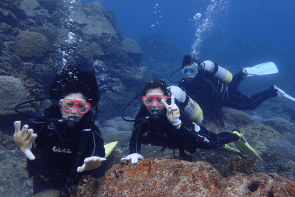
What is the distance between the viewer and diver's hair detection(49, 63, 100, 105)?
259cm

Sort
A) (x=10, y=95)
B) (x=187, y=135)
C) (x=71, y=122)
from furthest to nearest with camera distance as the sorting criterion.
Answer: (x=10, y=95) < (x=187, y=135) < (x=71, y=122)

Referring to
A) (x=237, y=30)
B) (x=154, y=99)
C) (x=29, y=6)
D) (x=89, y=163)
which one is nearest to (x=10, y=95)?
(x=89, y=163)

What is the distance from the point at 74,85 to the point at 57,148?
1132mm

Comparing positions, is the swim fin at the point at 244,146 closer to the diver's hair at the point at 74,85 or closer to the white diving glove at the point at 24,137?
the diver's hair at the point at 74,85

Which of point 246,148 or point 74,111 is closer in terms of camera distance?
point 74,111

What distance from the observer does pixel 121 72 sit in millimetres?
12055

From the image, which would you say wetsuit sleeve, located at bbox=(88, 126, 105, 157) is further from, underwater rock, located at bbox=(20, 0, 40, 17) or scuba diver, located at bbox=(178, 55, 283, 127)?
underwater rock, located at bbox=(20, 0, 40, 17)

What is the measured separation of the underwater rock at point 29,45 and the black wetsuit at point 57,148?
22.8 feet

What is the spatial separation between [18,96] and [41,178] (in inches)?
149

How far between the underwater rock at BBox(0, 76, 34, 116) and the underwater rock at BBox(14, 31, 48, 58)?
300 centimetres

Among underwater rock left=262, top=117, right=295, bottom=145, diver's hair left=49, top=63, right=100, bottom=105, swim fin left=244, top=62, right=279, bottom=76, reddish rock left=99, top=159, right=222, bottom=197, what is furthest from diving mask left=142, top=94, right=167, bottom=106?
underwater rock left=262, top=117, right=295, bottom=145

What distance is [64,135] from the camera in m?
2.53

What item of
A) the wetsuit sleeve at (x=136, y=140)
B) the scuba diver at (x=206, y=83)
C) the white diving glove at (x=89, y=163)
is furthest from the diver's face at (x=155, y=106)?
the scuba diver at (x=206, y=83)

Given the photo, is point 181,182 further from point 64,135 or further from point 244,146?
point 244,146
